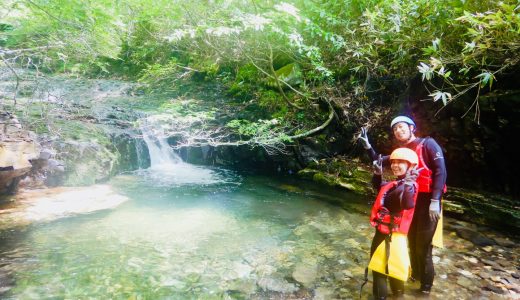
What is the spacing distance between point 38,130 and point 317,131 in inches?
317

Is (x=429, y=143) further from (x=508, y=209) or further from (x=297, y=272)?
(x=508, y=209)

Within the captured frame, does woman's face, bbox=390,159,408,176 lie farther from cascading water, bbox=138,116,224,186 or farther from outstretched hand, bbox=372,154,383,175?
cascading water, bbox=138,116,224,186

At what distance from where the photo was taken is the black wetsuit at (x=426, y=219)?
304cm

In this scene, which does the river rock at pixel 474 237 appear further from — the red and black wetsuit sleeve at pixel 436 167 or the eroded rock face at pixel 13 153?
the eroded rock face at pixel 13 153

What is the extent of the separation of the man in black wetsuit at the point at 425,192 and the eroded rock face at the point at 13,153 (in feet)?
23.7

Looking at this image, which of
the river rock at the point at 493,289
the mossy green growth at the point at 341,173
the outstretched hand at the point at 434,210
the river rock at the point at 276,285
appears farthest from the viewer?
the mossy green growth at the point at 341,173

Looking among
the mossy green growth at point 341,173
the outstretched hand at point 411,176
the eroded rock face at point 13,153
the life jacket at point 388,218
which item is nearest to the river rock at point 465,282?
the life jacket at point 388,218

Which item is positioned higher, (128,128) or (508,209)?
(128,128)

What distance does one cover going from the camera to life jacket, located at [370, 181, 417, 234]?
2807 millimetres

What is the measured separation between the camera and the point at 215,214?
6512 mm

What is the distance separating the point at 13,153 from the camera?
6.44m

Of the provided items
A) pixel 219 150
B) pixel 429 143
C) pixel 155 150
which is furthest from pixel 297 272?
pixel 155 150

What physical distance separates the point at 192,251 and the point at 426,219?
3294 mm

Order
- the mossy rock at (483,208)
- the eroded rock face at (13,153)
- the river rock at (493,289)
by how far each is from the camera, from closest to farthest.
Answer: the river rock at (493,289)
the mossy rock at (483,208)
the eroded rock face at (13,153)
